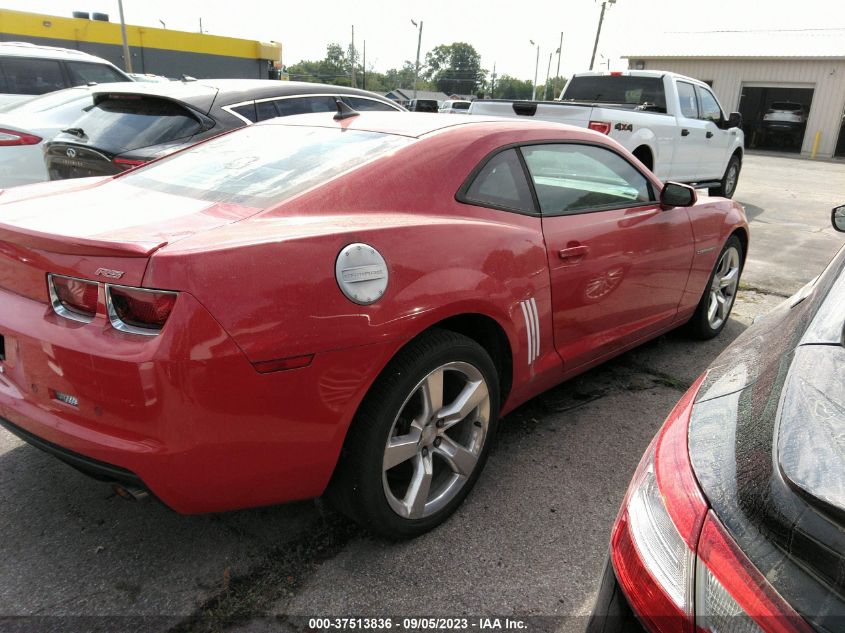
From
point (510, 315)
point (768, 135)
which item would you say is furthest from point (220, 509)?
point (768, 135)

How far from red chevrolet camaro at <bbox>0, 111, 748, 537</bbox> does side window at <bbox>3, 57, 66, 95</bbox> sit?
7174 mm

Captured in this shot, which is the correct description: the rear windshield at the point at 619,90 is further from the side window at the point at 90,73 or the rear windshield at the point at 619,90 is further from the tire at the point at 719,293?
the side window at the point at 90,73

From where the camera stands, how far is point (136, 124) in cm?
490

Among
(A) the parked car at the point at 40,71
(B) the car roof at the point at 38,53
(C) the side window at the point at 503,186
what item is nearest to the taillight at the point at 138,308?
(C) the side window at the point at 503,186

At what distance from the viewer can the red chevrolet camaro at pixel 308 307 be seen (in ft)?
5.96

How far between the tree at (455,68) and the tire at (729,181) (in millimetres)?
93742

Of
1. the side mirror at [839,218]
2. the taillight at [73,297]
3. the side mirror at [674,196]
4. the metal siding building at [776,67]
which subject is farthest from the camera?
the metal siding building at [776,67]

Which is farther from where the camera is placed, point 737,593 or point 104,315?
point 104,315

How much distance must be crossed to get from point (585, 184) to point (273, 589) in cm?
242

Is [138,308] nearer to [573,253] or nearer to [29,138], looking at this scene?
[573,253]

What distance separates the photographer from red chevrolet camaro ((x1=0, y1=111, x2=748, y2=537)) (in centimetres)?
182

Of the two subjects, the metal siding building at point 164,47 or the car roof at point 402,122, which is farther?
the metal siding building at point 164,47

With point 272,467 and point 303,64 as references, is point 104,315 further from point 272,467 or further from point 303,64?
point 303,64

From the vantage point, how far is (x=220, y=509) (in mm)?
2016
